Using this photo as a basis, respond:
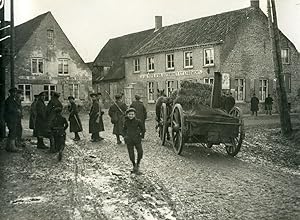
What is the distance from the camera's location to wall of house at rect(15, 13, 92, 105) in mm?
9825

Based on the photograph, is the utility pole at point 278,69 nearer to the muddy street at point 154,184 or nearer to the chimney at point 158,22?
the muddy street at point 154,184

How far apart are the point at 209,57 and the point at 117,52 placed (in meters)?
12.9

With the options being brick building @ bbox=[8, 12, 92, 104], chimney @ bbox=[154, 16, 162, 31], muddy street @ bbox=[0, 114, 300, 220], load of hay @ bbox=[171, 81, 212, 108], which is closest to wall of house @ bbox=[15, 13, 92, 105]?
brick building @ bbox=[8, 12, 92, 104]

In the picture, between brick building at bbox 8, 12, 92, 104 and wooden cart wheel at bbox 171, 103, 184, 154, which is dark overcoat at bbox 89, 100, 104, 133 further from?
wooden cart wheel at bbox 171, 103, 184, 154

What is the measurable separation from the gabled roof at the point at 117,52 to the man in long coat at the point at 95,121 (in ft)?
65.9

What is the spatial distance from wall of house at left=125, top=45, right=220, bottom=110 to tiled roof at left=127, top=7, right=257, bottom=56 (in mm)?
451

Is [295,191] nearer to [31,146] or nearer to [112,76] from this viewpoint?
[31,146]

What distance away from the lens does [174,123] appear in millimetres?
9281

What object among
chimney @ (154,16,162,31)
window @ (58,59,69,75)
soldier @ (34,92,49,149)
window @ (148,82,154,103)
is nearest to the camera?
soldier @ (34,92,49,149)

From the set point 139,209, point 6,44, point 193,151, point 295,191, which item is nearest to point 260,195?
point 295,191

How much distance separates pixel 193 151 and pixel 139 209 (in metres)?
4.49

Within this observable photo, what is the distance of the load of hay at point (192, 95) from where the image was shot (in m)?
9.50

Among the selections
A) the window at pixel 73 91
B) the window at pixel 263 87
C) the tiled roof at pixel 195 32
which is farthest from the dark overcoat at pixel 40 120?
the tiled roof at pixel 195 32

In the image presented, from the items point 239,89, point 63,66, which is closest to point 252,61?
point 239,89
